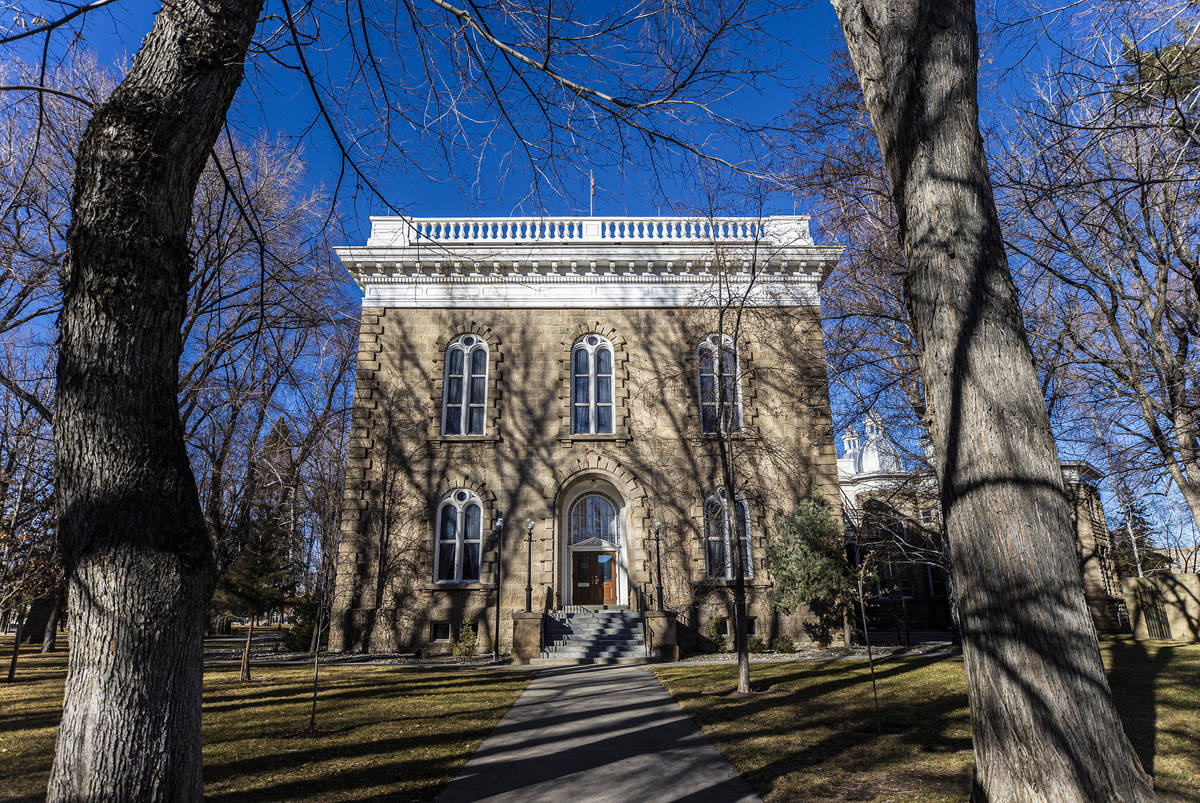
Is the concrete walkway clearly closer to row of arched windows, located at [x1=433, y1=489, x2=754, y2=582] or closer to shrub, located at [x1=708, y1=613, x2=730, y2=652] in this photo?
shrub, located at [x1=708, y1=613, x2=730, y2=652]

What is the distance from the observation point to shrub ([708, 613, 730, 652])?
1902cm

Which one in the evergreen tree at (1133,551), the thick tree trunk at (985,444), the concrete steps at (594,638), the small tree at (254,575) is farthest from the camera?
the evergreen tree at (1133,551)

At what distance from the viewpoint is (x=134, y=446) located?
9.85 ft

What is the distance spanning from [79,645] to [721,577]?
1850cm

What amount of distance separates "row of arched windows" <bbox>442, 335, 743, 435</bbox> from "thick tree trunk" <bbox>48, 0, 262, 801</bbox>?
17.8m

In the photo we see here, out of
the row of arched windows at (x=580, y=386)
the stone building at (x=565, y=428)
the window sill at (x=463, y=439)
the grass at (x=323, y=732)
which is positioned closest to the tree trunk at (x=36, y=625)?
the grass at (x=323, y=732)

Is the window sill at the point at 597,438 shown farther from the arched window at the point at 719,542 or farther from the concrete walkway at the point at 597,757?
the concrete walkway at the point at 597,757

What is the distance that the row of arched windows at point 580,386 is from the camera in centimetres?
2139

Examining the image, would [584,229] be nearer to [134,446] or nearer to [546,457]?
[546,457]

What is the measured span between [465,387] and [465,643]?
8.01 meters

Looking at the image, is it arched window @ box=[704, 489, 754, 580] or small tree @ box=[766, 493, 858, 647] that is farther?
arched window @ box=[704, 489, 754, 580]

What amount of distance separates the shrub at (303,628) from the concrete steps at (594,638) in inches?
309

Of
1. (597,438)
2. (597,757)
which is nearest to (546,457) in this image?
(597,438)

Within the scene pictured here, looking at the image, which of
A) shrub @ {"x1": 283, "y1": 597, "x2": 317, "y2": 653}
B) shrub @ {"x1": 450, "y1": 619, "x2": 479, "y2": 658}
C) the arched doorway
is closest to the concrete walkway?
shrub @ {"x1": 450, "y1": 619, "x2": 479, "y2": 658}
